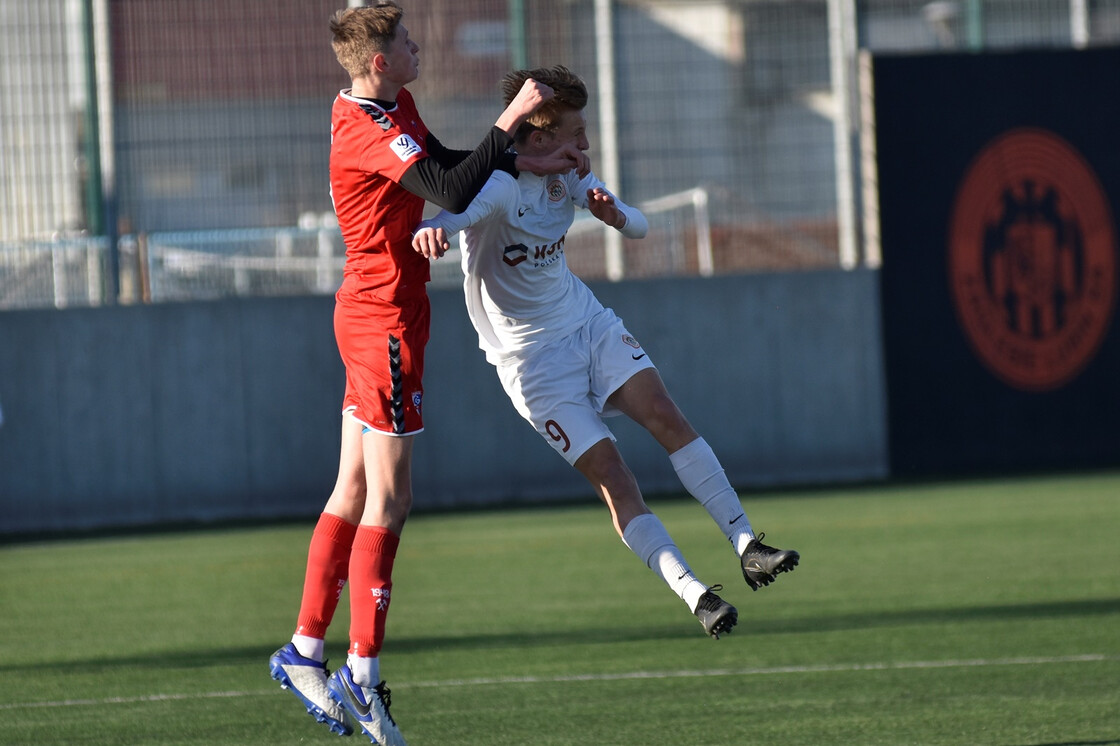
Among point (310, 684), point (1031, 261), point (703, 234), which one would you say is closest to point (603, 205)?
point (310, 684)

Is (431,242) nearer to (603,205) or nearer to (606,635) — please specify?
(603,205)

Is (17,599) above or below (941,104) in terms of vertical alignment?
below

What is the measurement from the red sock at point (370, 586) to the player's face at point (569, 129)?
57.2 inches

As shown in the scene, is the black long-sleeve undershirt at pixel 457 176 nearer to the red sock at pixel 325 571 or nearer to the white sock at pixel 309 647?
the red sock at pixel 325 571

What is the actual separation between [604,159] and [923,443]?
381 cm

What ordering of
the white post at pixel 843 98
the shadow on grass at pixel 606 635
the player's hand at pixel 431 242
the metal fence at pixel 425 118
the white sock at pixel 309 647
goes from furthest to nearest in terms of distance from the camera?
1. the white post at pixel 843 98
2. the metal fence at pixel 425 118
3. the shadow on grass at pixel 606 635
4. the white sock at pixel 309 647
5. the player's hand at pixel 431 242

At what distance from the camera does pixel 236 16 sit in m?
14.5

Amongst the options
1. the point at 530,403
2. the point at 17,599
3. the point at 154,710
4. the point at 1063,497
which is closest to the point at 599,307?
the point at 530,403

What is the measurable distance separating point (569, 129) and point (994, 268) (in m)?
10.3

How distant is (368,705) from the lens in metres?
5.42

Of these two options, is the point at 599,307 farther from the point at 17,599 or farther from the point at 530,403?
the point at 17,599

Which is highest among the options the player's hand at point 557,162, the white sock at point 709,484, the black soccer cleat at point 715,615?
the player's hand at point 557,162

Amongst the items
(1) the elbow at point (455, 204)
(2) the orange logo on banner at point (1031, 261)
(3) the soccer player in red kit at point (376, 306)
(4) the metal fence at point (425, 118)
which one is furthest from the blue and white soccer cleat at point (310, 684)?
(2) the orange logo on banner at point (1031, 261)

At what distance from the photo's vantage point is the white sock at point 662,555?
558 cm
